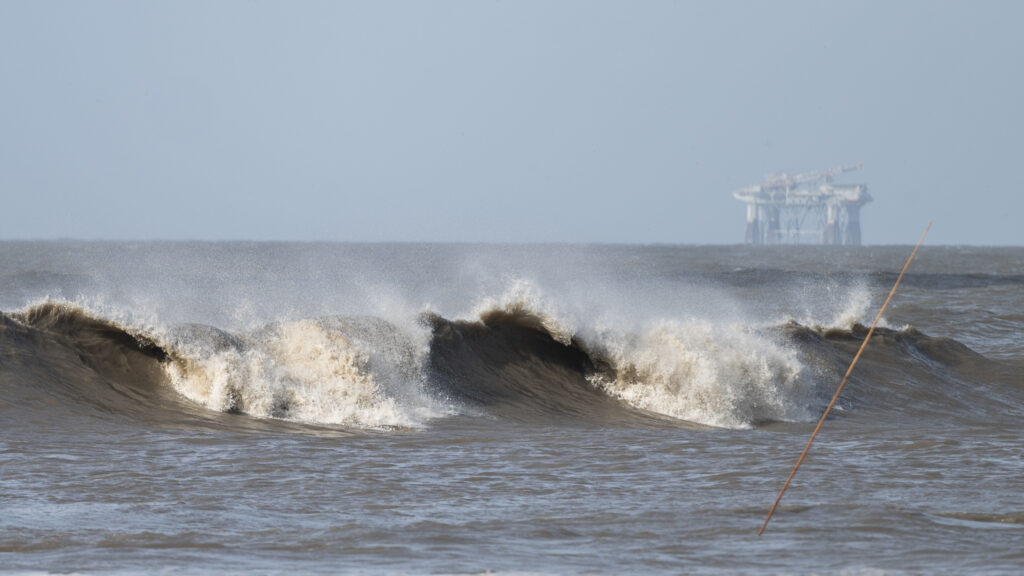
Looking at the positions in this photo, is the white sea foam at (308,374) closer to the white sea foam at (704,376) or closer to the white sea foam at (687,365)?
the white sea foam at (687,365)

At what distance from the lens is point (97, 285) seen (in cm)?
3769

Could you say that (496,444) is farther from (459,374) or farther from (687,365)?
(687,365)

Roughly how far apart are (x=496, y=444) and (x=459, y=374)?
3.30m

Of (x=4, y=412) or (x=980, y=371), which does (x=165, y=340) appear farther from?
(x=980, y=371)

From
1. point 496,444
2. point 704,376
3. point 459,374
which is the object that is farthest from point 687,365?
point 496,444

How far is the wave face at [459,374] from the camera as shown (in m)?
11.7

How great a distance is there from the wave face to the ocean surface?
3 centimetres

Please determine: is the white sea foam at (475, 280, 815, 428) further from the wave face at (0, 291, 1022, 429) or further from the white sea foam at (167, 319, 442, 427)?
the white sea foam at (167, 319, 442, 427)

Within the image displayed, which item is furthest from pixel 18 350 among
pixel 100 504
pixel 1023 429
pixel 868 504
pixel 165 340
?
pixel 1023 429

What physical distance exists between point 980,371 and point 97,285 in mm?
28094

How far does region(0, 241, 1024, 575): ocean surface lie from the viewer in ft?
21.8

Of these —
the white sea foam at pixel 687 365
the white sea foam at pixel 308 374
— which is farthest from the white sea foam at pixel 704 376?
the white sea foam at pixel 308 374

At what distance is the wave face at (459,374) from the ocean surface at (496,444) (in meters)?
0.03

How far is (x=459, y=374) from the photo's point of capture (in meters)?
13.5
